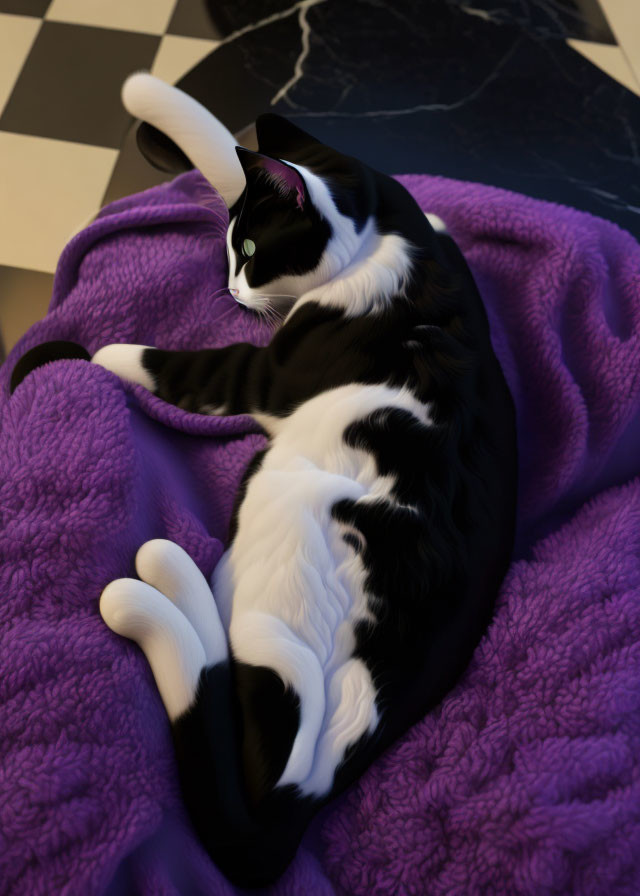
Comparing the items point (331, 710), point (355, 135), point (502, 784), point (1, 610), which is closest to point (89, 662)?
point (1, 610)

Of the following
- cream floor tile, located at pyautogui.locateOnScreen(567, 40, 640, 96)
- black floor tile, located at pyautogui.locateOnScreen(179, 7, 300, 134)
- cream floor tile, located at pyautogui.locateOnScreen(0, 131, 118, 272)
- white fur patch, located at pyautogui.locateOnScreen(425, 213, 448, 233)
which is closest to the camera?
white fur patch, located at pyautogui.locateOnScreen(425, 213, 448, 233)

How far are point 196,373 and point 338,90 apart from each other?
94 cm

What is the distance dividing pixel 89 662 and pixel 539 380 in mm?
741

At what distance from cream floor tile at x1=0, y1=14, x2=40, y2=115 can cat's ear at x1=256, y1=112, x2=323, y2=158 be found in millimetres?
892

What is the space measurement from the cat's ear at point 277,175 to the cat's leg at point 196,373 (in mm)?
210

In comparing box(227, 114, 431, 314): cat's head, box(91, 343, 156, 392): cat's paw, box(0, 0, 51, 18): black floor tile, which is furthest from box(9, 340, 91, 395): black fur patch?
box(0, 0, 51, 18): black floor tile

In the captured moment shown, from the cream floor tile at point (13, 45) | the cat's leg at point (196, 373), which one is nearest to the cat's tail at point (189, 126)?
the cat's leg at point (196, 373)

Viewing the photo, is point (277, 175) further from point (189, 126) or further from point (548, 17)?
point (548, 17)

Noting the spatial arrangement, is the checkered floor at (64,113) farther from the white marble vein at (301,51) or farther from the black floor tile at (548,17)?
the black floor tile at (548,17)

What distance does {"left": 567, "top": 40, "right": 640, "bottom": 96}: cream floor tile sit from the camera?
→ 1790 mm

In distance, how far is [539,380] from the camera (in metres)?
1.18

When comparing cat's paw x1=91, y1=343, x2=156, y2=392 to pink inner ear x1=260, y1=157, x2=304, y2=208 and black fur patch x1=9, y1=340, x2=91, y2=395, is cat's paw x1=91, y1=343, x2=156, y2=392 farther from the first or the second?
pink inner ear x1=260, y1=157, x2=304, y2=208

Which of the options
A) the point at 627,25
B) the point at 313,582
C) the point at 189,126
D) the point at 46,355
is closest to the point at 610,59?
the point at 627,25

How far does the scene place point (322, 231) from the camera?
3.22 ft
